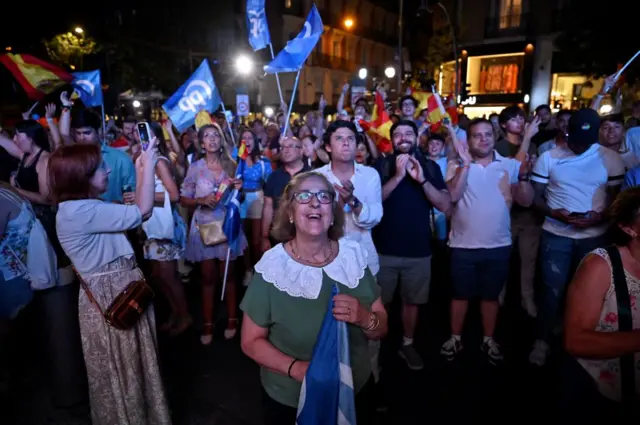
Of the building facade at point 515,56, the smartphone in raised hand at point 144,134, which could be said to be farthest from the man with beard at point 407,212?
the building facade at point 515,56

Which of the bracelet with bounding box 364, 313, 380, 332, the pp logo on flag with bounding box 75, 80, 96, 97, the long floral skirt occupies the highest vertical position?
the pp logo on flag with bounding box 75, 80, 96, 97

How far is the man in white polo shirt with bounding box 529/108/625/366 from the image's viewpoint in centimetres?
375

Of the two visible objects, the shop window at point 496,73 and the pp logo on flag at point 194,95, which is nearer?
the pp logo on flag at point 194,95

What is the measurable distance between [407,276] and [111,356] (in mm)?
Answer: 2469

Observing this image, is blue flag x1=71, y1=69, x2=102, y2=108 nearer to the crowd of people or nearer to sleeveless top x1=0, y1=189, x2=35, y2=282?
the crowd of people

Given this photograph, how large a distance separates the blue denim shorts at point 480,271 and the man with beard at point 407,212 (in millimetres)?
389

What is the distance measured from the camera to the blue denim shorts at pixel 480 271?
4039 millimetres

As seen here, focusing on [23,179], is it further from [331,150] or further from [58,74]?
[331,150]

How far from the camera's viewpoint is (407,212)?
3.83 m

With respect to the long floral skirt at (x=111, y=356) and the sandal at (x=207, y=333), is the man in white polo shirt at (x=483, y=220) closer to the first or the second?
the sandal at (x=207, y=333)

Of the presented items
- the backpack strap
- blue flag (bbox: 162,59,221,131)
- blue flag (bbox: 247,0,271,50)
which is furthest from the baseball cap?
blue flag (bbox: 162,59,221,131)

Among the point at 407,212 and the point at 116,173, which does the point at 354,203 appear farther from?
the point at 116,173

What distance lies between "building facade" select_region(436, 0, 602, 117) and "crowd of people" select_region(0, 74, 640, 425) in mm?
20825

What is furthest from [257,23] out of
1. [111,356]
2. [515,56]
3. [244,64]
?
[515,56]
